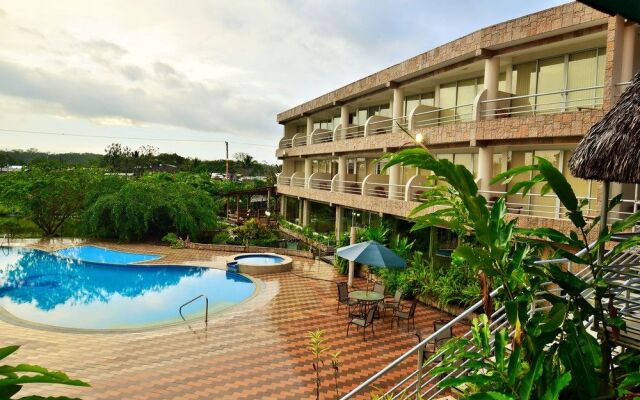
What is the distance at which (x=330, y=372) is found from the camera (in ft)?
29.8

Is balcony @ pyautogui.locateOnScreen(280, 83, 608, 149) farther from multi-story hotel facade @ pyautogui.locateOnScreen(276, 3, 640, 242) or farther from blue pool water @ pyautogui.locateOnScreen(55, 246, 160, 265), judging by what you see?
blue pool water @ pyautogui.locateOnScreen(55, 246, 160, 265)

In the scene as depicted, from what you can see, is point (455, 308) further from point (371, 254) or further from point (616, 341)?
point (616, 341)

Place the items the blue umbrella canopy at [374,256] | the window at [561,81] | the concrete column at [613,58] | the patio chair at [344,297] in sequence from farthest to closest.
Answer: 1. the patio chair at [344,297]
2. the blue umbrella canopy at [374,256]
3. the window at [561,81]
4. the concrete column at [613,58]

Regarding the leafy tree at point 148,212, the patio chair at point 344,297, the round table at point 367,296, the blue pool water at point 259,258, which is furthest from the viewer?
the leafy tree at point 148,212

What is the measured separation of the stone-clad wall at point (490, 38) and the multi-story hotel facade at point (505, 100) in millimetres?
31

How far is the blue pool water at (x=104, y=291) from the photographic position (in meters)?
14.0

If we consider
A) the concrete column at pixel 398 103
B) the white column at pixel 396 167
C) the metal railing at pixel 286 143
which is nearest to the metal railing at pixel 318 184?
the metal railing at pixel 286 143

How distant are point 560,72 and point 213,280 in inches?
597

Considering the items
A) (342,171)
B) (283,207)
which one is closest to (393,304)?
(342,171)

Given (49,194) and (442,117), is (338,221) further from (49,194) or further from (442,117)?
(49,194)

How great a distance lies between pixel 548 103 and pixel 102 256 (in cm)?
2154

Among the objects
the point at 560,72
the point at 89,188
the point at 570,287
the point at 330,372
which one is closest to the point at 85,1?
the point at 570,287

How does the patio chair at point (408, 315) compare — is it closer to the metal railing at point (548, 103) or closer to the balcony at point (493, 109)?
the balcony at point (493, 109)

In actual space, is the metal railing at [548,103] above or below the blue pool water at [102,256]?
above
